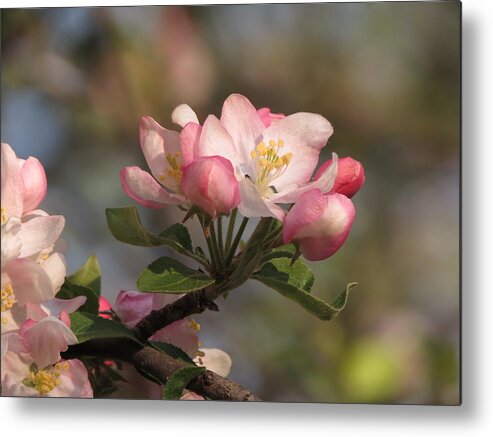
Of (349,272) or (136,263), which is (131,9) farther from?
(349,272)

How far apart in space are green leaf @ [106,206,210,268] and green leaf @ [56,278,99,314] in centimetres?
11

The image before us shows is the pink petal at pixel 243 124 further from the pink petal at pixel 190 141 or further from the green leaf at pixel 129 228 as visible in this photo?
the green leaf at pixel 129 228

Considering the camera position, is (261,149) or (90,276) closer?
(261,149)

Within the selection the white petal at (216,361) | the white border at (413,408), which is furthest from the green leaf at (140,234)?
the white border at (413,408)

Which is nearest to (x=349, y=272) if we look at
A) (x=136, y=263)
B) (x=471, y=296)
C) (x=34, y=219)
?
(x=471, y=296)

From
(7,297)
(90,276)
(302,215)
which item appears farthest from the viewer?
(90,276)

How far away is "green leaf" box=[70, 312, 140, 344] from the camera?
5.81ft

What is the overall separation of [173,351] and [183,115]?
17.0 inches

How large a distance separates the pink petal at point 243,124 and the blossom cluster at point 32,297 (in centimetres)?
36

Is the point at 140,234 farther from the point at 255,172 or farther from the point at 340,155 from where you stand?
the point at 340,155

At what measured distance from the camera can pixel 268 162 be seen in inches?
69.0

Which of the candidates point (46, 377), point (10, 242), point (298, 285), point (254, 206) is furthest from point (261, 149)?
point (46, 377)

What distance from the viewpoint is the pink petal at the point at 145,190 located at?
176 cm

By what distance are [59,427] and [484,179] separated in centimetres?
94
